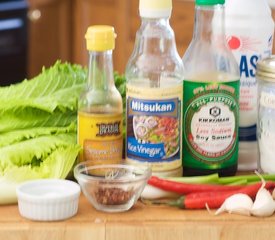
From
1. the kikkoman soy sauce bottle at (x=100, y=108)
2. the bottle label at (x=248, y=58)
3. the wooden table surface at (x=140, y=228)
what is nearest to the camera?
the wooden table surface at (x=140, y=228)

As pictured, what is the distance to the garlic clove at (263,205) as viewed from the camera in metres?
1.20

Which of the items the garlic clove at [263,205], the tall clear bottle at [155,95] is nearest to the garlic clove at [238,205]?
the garlic clove at [263,205]

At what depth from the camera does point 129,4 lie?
355 centimetres

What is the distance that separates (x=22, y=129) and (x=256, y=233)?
1.39 ft

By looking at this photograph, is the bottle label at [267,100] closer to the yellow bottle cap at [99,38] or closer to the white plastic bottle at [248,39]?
the white plastic bottle at [248,39]

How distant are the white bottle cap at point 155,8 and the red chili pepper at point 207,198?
10.9 inches

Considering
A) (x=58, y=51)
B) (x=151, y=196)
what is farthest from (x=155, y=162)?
(x=58, y=51)

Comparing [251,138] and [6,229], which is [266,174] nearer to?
[251,138]

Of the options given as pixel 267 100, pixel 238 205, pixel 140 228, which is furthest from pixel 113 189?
pixel 267 100

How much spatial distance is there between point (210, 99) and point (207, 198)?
159 millimetres

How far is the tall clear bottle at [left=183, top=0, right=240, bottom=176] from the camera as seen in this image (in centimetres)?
129

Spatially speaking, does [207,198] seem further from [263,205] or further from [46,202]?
[46,202]

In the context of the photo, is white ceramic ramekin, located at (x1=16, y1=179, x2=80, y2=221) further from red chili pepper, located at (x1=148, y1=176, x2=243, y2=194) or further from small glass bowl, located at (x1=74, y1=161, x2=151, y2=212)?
red chili pepper, located at (x1=148, y1=176, x2=243, y2=194)

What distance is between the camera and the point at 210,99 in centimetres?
129
